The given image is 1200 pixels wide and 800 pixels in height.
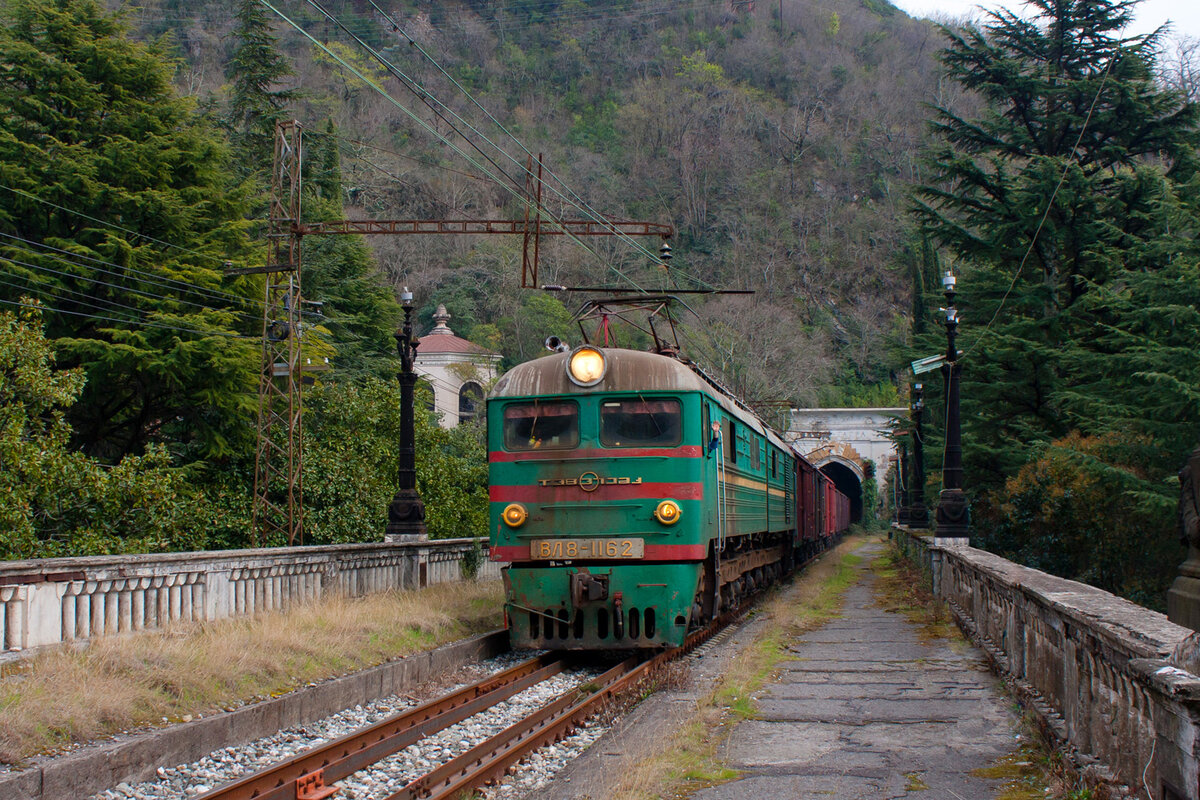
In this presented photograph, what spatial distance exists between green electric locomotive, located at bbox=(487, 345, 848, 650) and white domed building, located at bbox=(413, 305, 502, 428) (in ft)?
121

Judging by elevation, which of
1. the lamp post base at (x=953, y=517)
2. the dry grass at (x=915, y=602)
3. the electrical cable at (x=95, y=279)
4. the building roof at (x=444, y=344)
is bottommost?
the dry grass at (x=915, y=602)

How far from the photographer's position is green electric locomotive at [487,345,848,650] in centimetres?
1047

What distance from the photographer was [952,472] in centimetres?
1867

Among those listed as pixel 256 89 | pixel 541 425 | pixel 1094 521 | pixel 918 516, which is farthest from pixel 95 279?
pixel 918 516

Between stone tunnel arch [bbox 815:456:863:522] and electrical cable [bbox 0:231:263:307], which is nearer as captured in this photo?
electrical cable [bbox 0:231:263:307]

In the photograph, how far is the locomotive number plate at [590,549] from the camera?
34.2 ft

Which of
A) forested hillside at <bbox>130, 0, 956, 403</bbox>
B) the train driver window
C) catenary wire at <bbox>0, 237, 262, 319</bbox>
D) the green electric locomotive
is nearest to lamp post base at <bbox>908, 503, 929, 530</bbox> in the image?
forested hillside at <bbox>130, 0, 956, 403</bbox>

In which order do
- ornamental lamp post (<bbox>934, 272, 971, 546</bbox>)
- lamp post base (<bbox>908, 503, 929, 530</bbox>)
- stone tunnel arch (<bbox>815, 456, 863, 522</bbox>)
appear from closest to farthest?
ornamental lamp post (<bbox>934, 272, 971, 546</bbox>) → lamp post base (<bbox>908, 503, 929, 530</bbox>) → stone tunnel arch (<bbox>815, 456, 863, 522</bbox>)

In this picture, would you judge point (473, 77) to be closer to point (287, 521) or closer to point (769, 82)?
point (769, 82)

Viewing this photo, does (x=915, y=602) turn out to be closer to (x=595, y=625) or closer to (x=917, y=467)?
(x=595, y=625)

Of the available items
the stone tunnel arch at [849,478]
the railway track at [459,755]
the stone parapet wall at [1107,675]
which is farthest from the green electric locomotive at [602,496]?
the stone tunnel arch at [849,478]

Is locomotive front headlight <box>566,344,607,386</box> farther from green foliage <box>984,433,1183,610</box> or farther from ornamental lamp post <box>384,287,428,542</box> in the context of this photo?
green foliage <box>984,433,1183,610</box>

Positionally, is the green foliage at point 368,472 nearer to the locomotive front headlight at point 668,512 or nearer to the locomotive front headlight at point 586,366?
the locomotive front headlight at point 586,366

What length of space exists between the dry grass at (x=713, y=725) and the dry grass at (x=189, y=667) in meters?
3.23
